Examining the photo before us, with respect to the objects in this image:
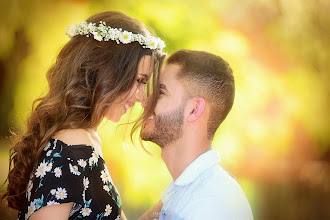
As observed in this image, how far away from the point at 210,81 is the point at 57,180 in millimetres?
837

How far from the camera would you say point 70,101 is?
185 cm

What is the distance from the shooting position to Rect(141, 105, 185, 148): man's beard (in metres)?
2.09

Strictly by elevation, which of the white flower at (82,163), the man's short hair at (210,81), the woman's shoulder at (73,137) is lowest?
the white flower at (82,163)

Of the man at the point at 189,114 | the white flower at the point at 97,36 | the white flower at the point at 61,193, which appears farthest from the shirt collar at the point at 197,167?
the white flower at the point at 97,36

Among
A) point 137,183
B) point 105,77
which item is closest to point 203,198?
point 105,77

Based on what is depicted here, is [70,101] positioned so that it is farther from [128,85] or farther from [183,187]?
[183,187]

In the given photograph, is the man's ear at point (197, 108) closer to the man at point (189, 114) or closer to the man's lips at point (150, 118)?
the man at point (189, 114)

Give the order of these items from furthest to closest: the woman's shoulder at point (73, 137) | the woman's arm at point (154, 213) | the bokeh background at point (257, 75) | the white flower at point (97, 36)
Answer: the bokeh background at point (257, 75)
the woman's arm at point (154, 213)
the white flower at point (97, 36)
the woman's shoulder at point (73, 137)

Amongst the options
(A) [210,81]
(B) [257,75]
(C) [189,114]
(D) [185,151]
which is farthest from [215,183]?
(B) [257,75]

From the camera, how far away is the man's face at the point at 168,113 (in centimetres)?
209

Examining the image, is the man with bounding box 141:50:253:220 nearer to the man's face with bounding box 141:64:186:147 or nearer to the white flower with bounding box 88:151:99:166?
the man's face with bounding box 141:64:186:147

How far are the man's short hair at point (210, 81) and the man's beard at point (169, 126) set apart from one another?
114 mm

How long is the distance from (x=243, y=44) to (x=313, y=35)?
54 cm

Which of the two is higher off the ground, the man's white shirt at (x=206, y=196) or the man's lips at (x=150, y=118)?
the man's lips at (x=150, y=118)
